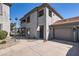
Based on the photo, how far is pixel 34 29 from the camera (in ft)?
50.3

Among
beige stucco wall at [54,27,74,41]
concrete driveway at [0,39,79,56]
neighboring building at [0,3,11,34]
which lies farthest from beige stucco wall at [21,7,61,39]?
concrete driveway at [0,39,79,56]

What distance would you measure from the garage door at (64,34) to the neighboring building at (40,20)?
3.98ft

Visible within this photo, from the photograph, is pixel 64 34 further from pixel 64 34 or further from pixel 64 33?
pixel 64 33

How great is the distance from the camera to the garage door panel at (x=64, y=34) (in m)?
11.3

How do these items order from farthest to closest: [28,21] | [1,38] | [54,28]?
1. [28,21]
2. [54,28]
3. [1,38]

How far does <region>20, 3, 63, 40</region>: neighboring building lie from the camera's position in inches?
534

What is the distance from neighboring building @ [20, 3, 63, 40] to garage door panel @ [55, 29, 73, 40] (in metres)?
1.21

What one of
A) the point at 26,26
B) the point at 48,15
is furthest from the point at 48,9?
the point at 26,26

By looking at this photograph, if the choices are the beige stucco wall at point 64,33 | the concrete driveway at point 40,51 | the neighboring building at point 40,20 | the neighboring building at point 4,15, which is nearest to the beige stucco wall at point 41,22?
the neighboring building at point 40,20

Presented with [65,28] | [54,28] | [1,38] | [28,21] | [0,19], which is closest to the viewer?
[1,38]

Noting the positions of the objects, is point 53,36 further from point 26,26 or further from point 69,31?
point 26,26

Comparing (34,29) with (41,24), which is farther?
(34,29)

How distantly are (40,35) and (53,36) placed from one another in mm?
1974

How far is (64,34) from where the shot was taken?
12.1m
